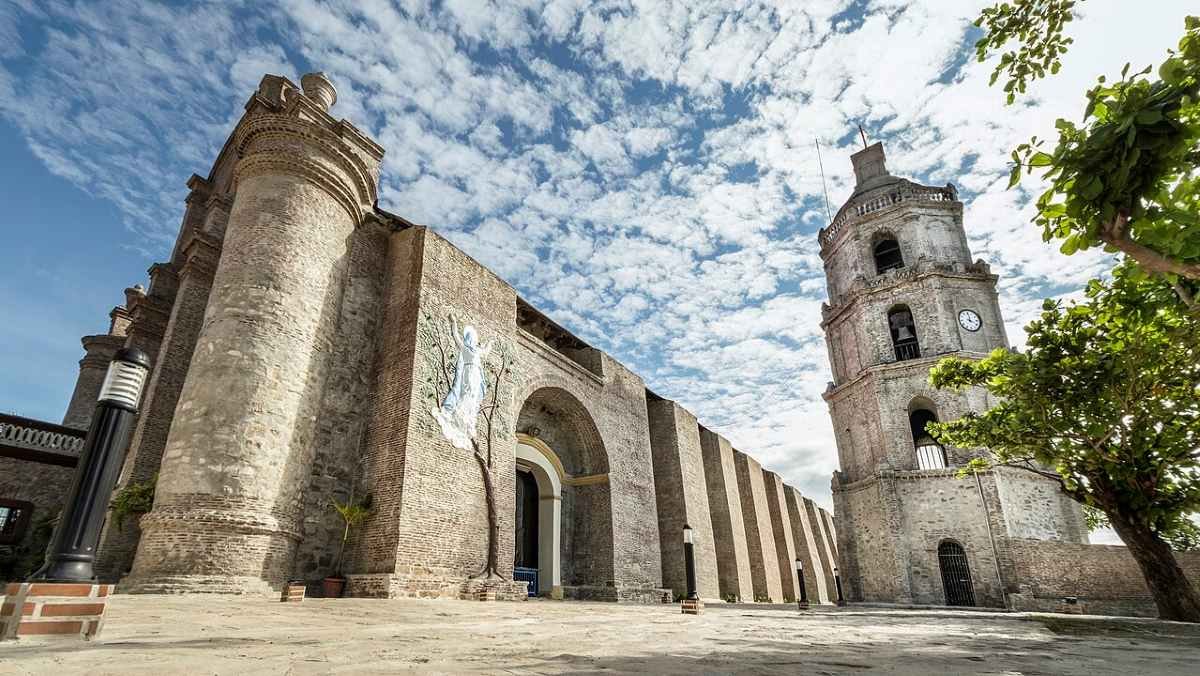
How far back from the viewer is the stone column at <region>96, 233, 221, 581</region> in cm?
1049

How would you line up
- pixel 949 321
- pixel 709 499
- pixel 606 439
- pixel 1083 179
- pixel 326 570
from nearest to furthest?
pixel 1083 179 → pixel 326 570 → pixel 606 439 → pixel 949 321 → pixel 709 499

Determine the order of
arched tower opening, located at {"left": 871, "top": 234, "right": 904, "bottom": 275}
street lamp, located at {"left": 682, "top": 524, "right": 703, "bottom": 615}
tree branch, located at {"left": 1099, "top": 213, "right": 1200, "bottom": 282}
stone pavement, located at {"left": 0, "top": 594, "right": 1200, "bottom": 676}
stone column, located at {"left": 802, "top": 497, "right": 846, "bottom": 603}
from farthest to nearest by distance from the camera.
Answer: stone column, located at {"left": 802, "top": 497, "right": 846, "bottom": 603} → arched tower opening, located at {"left": 871, "top": 234, "right": 904, "bottom": 275} → street lamp, located at {"left": 682, "top": 524, "right": 703, "bottom": 615} → tree branch, located at {"left": 1099, "top": 213, "right": 1200, "bottom": 282} → stone pavement, located at {"left": 0, "top": 594, "right": 1200, "bottom": 676}

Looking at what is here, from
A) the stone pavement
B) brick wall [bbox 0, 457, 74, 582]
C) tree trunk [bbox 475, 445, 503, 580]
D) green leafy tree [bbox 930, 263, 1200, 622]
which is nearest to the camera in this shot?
the stone pavement

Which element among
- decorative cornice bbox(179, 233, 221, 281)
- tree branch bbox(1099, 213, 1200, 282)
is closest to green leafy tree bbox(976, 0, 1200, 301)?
tree branch bbox(1099, 213, 1200, 282)

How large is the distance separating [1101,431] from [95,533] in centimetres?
1334

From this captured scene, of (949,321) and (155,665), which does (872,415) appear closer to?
(949,321)

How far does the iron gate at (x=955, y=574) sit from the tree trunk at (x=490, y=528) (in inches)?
645

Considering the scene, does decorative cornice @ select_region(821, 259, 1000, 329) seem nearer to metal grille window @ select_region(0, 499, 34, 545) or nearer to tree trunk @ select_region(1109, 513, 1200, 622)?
tree trunk @ select_region(1109, 513, 1200, 622)

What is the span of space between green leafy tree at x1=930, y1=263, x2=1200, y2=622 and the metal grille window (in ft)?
69.7

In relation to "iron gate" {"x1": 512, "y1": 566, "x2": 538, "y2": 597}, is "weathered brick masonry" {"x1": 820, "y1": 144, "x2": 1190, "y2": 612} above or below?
above

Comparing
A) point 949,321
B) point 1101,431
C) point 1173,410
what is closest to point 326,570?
point 1101,431

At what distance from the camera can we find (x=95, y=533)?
334 cm

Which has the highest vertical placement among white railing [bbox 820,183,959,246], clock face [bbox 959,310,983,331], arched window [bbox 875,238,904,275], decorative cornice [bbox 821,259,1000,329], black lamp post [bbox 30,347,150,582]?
white railing [bbox 820,183,959,246]

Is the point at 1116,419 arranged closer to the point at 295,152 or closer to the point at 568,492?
the point at 568,492
